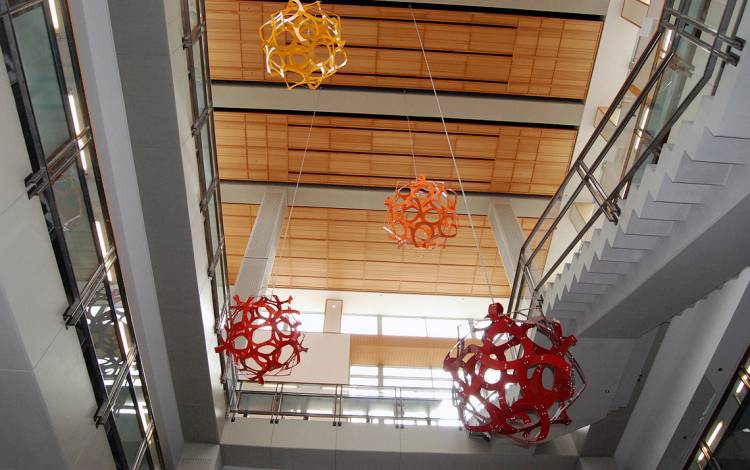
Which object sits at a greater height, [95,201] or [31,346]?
[95,201]

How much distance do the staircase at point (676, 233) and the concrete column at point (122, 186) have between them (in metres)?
4.92

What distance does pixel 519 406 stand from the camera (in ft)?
15.9

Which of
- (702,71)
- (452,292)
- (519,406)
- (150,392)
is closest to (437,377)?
(452,292)

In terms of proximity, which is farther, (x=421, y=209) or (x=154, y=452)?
(x=421, y=209)

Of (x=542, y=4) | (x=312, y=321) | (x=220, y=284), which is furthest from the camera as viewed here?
(x=312, y=321)

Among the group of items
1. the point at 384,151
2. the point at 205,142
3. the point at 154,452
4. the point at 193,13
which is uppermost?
the point at 193,13

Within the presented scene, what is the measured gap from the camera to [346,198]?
13.8 m

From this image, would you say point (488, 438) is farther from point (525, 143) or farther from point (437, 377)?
point (437, 377)

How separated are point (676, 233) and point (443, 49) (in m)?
7.85

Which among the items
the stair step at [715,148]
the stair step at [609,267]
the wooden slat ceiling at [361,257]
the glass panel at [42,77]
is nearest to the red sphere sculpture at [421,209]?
the stair step at [609,267]

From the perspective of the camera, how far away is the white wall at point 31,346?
4.44 meters

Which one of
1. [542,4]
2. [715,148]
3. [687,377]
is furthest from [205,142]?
[542,4]

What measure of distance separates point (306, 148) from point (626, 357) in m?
7.64

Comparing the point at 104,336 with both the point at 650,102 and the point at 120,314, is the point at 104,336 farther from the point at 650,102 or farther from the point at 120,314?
the point at 650,102
